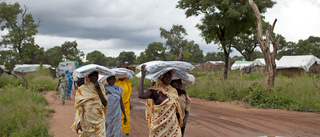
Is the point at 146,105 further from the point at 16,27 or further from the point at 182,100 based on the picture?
the point at 16,27

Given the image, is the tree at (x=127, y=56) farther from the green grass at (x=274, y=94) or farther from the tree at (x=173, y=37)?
the green grass at (x=274, y=94)

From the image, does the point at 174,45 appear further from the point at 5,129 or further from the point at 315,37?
the point at 5,129

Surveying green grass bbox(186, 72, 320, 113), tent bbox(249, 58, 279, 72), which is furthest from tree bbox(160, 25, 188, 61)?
green grass bbox(186, 72, 320, 113)

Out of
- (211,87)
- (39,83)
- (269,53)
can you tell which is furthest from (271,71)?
(39,83)

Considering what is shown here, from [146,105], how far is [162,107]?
1.43 feet

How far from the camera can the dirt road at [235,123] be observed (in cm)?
560

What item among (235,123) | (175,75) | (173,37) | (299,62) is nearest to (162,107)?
(175,75)

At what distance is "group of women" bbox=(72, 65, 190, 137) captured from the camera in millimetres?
3057

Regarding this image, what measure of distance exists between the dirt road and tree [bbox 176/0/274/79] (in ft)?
25.6

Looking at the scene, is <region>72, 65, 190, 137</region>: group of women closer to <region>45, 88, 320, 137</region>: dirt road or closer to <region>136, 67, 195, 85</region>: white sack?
<region>136, 67, 195, 85</region>: white sack

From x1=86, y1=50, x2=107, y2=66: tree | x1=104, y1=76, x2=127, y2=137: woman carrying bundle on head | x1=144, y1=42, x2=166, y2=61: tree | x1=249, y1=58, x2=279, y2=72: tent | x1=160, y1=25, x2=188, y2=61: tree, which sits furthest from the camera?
x1=86, y1=50, x2=107, y2=66: tree

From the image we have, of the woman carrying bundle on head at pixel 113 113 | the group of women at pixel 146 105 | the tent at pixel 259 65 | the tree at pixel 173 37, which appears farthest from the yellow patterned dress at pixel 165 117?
the tree at pixel 173 37

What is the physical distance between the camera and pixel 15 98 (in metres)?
8.92

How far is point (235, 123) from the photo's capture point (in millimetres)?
6484
